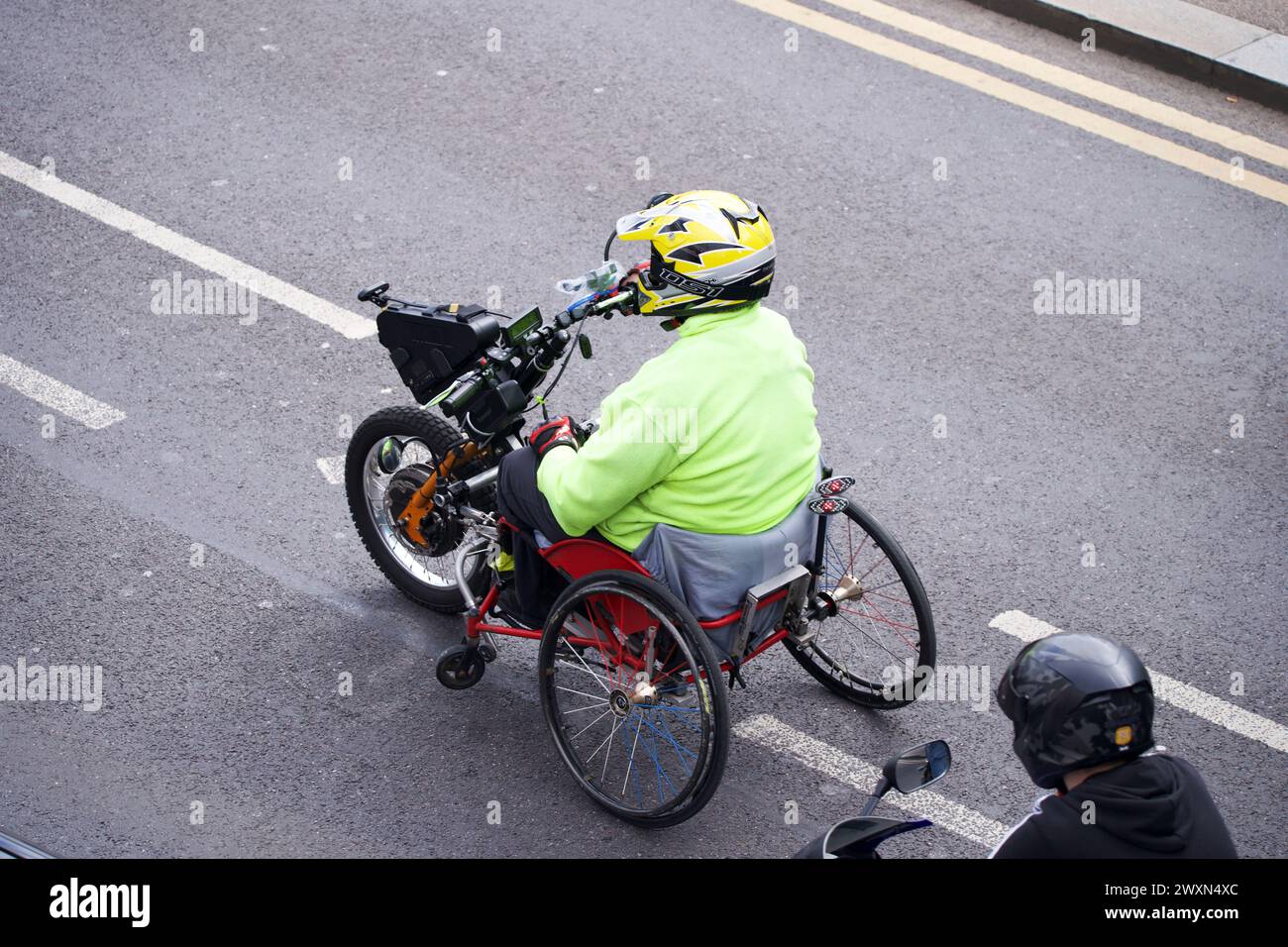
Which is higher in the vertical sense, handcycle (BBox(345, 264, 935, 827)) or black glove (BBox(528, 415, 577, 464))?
black glove (BBox(528, 415, 577, 464))

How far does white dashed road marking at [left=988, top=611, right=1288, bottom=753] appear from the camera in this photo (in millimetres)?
5113

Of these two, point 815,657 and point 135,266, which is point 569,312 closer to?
point 815,657

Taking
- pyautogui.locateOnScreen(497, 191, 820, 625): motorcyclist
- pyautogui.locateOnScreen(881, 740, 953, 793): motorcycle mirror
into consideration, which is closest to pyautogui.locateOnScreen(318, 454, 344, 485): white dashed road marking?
pyautogui.locateOnScreen(497, 191, 820, 625): motorcyclist

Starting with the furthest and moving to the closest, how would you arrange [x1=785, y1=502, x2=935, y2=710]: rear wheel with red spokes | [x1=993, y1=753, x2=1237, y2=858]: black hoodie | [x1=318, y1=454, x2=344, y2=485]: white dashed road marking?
1. [x1=318, y1=454, x2=344, y2=485]: white dashed road marking
2. [x1=785, y1=502, x2=935, y2=710]: rear wheel with red spokes
3. [x1=993, y1=753, x2=1237, y2=858]: black hoodie

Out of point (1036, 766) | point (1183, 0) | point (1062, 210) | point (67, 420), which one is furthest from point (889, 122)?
point (1036, 766)

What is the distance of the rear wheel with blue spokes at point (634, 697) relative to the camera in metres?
4.31

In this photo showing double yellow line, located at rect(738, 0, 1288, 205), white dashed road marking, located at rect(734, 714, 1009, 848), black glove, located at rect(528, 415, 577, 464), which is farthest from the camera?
double yellow line, located at rect(738, 0, 1288, 205)

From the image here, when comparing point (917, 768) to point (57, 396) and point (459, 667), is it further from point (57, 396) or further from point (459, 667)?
point (57, 396)

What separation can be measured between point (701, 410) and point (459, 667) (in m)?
1.36

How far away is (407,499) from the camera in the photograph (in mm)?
5254

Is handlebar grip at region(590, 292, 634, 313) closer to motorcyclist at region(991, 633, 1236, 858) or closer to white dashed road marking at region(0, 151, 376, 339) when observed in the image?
motorcyclist at region(991, 633, 1236, 858)

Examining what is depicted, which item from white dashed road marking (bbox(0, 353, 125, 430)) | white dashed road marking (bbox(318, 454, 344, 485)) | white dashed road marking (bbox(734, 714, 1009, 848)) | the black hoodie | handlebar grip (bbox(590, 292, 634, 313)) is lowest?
white dashed road marking (bbox(734, 714, 1009, 848))

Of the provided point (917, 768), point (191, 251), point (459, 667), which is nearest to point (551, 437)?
point (459, 667)

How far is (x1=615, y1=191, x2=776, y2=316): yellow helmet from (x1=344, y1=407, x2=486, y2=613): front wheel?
1.07m
